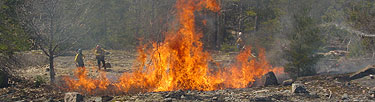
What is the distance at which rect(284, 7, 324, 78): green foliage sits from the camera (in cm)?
1501

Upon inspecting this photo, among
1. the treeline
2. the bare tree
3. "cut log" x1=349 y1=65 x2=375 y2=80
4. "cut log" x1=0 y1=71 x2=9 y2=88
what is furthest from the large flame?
"cut log" x1=349 y1=65 x2=375 y2=80

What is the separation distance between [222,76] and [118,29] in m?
18.7

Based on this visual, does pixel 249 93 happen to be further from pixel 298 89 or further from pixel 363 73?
pixel 363 73

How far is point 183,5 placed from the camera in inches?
594

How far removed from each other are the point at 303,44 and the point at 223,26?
42.5ft

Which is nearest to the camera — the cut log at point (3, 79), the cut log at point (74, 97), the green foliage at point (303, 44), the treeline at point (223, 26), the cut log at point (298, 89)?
the cut log at point (74, 97)

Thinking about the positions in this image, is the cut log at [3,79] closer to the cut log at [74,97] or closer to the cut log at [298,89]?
the cut log at [74,97]

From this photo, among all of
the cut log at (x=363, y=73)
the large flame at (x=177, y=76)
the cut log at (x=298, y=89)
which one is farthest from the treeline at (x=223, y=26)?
the cut log at (x=298, y=89)

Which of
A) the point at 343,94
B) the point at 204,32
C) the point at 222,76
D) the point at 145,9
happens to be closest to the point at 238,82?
the point at 222,76

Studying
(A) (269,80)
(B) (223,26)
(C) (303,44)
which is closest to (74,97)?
(A) (269,80)

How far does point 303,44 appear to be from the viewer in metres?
15.1

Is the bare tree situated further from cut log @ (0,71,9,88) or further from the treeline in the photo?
cut log @ (0,71,9,88)

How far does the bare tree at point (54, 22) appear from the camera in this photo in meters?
13.0

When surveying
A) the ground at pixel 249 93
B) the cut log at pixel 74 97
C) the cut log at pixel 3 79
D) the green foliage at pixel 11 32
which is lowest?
the ground at pixel 249 93
